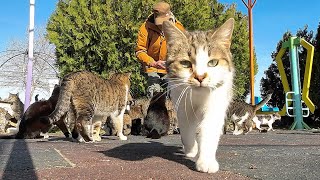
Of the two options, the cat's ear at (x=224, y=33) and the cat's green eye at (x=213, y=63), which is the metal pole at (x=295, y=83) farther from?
the cat's green eye at (x=213, y=63)

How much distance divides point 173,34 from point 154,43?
82.0 inches

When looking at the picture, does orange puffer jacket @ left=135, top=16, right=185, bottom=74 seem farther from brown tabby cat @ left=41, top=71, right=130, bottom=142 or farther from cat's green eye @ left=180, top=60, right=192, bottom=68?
cat's green eye @ left=180, top=60, right=192, bottom=68

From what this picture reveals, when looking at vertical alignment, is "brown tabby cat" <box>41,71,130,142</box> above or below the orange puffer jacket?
below

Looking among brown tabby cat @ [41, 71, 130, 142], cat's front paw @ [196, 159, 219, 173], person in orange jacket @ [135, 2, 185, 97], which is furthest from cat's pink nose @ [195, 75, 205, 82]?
brown tabby cat @ [41, 71, 130, 142]

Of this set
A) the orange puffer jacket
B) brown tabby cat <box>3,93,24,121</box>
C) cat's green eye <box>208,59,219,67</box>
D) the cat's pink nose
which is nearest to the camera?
the cat's pink nose

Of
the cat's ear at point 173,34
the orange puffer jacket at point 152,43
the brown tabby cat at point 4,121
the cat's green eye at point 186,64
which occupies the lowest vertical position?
the brown tabby cat at point 4,121

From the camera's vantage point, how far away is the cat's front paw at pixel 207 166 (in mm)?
2879

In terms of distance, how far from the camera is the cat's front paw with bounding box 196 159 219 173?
2879mm

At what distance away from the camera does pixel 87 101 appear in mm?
6465

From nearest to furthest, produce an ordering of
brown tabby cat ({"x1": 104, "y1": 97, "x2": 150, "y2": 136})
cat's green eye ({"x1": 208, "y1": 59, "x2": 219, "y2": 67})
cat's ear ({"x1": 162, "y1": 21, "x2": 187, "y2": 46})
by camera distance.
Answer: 1. cat's green eye ({"x1": 208, "y1": 59, "x2": 219, "y2": 67})
2. cat's ear ({"x1": 162, "y1": 21, "x2": 187, "y2": 46})
3. brown tabby cat ({"x1": 104, "y1": 97, "x2": 150, "y2": 136})

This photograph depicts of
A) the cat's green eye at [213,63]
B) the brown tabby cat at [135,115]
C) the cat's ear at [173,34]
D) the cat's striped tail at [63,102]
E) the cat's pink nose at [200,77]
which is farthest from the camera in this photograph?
the brown tabby cat at [135,115]

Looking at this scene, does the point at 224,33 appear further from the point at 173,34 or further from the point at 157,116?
the point at 157,116

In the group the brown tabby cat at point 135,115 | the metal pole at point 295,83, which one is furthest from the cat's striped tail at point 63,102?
the metal pole at point 295,83

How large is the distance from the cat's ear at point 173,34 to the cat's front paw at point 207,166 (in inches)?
43.1
